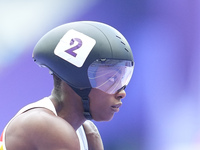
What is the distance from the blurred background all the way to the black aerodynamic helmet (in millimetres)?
Result: 948

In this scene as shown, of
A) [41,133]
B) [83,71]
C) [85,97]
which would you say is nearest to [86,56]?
[83,71]

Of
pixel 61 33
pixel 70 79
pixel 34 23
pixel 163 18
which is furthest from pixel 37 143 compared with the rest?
pixel 163 18

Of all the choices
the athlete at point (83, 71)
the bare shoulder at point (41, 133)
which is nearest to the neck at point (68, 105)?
the athlete at point (83, 71)

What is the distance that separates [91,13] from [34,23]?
1.21ft

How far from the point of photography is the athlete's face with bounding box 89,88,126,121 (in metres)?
1.27

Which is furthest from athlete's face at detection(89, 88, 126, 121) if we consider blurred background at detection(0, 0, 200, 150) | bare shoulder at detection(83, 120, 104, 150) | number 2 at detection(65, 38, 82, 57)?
blurred background at detection(0, 0, 200, 150)

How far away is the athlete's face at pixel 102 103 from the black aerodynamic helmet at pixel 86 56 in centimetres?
2

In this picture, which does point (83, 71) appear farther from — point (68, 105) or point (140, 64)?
point (140, 64)

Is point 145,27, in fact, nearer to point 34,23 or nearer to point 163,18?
point 163,18

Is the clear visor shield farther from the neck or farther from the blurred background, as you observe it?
the blurred background

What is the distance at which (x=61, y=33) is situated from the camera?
49.4 inches

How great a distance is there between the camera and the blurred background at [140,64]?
7.13 feet

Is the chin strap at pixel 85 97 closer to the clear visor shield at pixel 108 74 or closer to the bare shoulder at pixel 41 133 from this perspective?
the clear visor shield at pixel 108 74

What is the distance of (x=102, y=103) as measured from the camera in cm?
127
